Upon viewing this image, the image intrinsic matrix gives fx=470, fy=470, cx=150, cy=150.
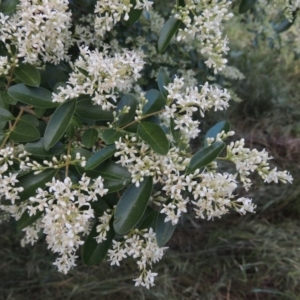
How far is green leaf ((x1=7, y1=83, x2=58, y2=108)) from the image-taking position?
0.85 metres

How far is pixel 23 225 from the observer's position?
0.85 metres

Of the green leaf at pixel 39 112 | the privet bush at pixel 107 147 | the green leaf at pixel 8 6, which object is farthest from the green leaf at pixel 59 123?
the green leaf at pixel 8 6

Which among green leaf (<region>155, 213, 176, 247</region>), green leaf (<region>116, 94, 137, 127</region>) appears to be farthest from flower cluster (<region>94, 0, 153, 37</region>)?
green leaf (<region>155, 213, 176, 247</region>)

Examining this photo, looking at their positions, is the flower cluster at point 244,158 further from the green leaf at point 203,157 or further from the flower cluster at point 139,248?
the flower cluster at point 139,248

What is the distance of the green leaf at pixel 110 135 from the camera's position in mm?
783

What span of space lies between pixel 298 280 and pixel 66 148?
4.23ft

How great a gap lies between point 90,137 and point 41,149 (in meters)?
0.09

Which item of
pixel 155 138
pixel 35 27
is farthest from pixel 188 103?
pixel 35 27

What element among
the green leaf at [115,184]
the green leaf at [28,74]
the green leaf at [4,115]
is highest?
the green leaf at [28,74]

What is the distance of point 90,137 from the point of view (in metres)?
0.83

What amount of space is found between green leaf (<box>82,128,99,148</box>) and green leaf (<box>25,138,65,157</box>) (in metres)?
0.04

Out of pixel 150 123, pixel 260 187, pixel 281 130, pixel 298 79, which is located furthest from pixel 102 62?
pixel 298 79

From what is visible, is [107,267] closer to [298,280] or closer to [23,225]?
[298,280]

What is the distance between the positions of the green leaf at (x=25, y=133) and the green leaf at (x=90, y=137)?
0.27ft
